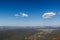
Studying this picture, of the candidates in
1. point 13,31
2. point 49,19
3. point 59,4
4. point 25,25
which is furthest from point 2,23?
point 59,4

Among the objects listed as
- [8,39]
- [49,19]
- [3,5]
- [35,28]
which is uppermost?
[3,5]

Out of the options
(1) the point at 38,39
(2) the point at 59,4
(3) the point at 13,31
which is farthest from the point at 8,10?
(2) the point at 59,4

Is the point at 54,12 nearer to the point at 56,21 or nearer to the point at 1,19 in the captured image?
the point at 56,21

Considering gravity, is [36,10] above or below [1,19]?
above

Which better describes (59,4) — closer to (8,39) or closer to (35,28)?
(35,28)

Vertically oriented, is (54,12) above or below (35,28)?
above

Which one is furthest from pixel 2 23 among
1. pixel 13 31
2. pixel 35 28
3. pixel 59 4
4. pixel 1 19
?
pixel 59 4

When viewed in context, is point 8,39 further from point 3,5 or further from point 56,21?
point 56,21
